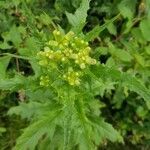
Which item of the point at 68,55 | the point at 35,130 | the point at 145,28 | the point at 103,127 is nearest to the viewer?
the point at 68,55

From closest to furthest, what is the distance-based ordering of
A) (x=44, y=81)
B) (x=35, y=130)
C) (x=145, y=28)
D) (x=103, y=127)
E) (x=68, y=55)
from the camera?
(x=68, y=55) → (x=44, y=81) → (x=35, y=130) → (x=103, y=127) → (x=145, y=28)

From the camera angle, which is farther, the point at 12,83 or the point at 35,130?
the point at 35,130

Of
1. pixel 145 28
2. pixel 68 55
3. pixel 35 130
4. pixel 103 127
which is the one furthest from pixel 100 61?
pixel 68 55

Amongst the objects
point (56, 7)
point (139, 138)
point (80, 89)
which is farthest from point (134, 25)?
point (80, 89)

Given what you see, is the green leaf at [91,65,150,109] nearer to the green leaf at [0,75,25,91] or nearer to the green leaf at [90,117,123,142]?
the green leaf at [0,75,25,91]

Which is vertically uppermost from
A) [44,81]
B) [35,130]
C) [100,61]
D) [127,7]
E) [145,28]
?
[127,7]

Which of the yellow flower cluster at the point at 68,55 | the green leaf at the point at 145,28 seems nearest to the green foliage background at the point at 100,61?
the green leaf at the point at 145,28

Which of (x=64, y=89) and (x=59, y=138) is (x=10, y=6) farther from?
(x=64, y=89)

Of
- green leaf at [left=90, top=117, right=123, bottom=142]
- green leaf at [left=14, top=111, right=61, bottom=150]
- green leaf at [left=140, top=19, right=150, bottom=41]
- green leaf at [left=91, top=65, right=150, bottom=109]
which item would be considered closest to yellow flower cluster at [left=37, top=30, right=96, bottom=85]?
green leaf at [left=91, top=65, right=150, bottom=109]

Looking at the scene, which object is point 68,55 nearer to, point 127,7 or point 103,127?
point 103,127
